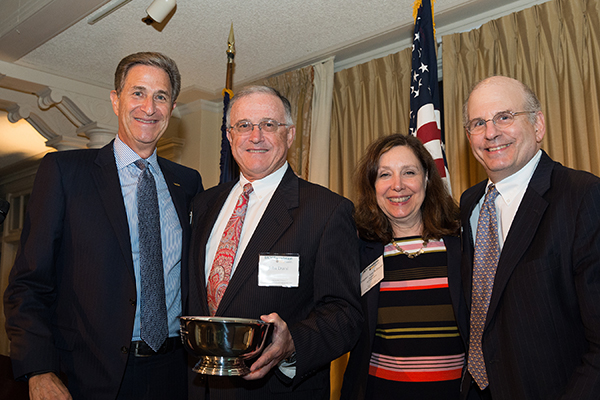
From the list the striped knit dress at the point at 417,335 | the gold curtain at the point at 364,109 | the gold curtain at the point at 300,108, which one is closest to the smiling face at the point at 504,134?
the striped knit dress at the point at 417,335

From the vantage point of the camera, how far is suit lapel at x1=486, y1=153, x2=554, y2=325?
1.62 m

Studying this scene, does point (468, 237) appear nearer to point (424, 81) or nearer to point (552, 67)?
point (424, 81)

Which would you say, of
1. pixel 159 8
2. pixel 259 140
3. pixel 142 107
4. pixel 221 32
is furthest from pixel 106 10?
pixel 259 140

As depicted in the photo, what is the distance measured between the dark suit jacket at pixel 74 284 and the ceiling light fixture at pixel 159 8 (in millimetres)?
2026

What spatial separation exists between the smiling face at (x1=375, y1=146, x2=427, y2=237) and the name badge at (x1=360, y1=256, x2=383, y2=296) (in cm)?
19

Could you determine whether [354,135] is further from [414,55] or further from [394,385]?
[394,385]

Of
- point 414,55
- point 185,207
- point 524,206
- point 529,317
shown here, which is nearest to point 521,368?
point 529,317

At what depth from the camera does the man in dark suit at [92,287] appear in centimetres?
163

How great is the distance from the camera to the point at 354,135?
15.2 feet

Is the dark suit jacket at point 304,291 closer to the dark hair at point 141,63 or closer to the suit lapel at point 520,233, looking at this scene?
the suit lapel at point 520,233

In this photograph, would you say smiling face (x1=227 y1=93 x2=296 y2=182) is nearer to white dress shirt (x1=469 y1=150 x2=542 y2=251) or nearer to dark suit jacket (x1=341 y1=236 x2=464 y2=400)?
dark suit jacket (x1=341 y1=236 x2=464 y2=400)

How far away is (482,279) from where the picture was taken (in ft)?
5.82

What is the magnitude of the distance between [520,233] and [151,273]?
4.21 ft

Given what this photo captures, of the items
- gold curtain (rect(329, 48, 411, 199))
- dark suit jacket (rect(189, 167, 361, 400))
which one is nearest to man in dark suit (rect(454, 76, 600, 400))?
dark suit jacket (rect(189, 167, 361, 400))
